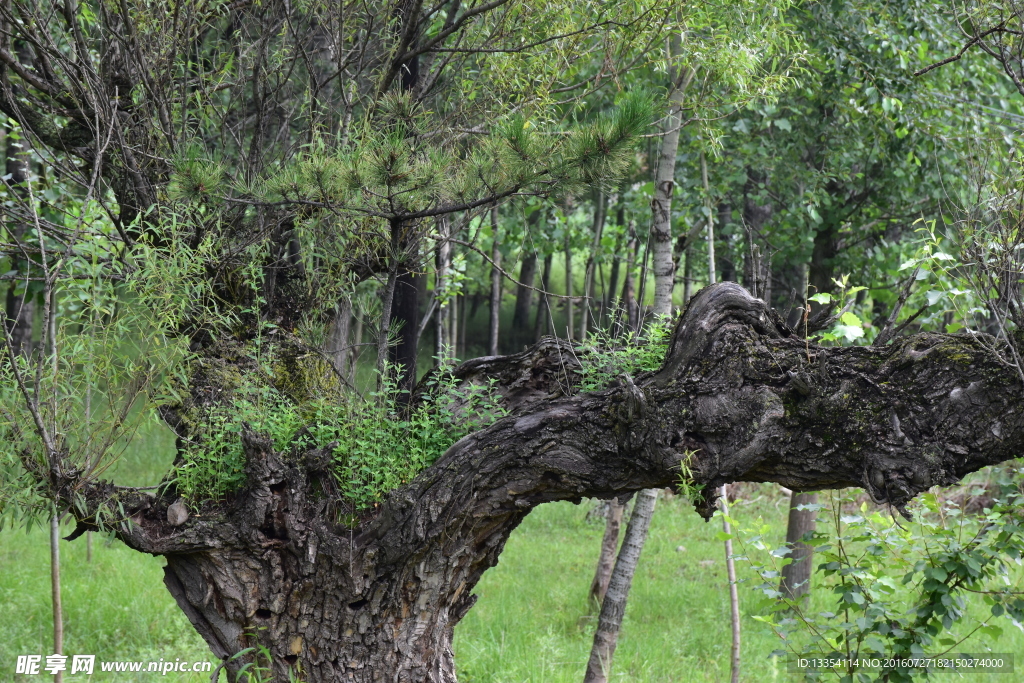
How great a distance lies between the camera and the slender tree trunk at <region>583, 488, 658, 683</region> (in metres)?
5.02

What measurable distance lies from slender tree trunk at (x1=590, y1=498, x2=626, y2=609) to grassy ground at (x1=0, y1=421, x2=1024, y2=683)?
17 centimetres

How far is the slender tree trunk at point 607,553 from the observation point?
21.8ft

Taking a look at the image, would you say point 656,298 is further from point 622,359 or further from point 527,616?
point 527,616

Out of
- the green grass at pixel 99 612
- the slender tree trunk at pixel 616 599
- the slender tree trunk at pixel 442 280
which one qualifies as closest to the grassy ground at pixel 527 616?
A: the green grass at pixel 99 612

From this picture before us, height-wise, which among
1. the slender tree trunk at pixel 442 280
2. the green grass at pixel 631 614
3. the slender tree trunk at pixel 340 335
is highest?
the slender tree trunk at pixel 442 280

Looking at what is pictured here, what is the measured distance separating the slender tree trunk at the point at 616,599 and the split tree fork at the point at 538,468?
1.53m

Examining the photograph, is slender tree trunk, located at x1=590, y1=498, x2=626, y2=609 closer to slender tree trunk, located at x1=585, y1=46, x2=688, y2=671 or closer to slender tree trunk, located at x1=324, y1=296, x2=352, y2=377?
slender tree trunk, located at x1=585, y1=46, x2=688, y2=671

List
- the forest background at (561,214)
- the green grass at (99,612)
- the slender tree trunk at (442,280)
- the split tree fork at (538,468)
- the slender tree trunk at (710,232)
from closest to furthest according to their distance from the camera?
the split tree fork at (538,468)
the forest background at (561,214)
the slender tree trunk at (442,280)
the slender tree trunk at (710,232)
the green grass at (99,612)

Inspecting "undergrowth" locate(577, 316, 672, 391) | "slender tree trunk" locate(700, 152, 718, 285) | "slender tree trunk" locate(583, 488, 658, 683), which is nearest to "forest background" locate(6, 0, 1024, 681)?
"undergrowth" locate(577, 316, 672, 391)

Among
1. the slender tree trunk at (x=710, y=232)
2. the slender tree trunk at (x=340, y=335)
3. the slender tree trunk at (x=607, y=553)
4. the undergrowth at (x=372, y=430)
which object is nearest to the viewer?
the undergrowth at (x=372, y=430)

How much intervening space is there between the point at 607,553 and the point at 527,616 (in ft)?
2.89

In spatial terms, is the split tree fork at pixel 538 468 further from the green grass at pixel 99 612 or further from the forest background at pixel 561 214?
the green grass at pixel 99 612

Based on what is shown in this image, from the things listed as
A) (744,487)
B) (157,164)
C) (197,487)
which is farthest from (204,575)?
(744,487)

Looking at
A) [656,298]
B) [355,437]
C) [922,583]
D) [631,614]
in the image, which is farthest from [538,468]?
[631,614]
